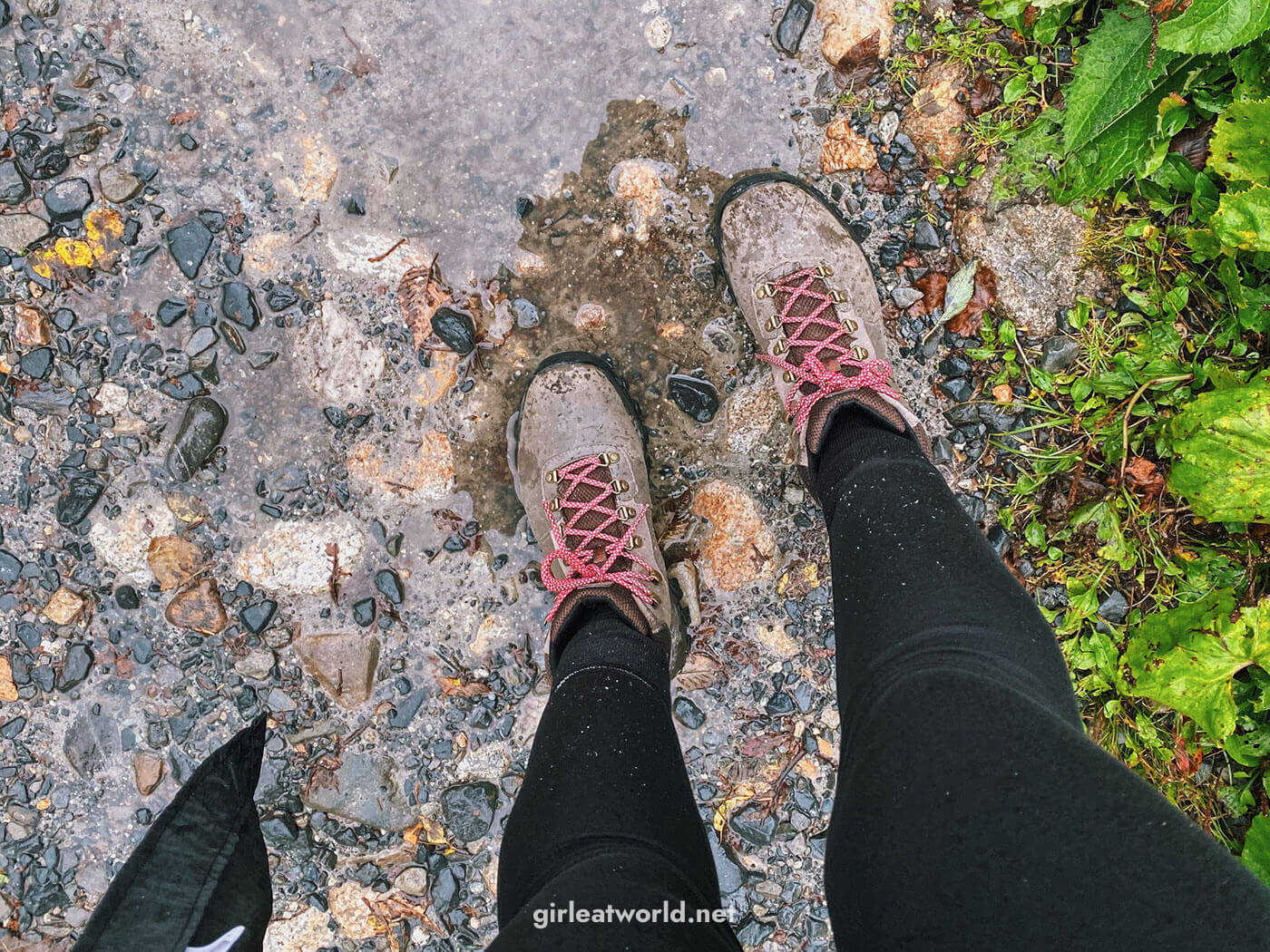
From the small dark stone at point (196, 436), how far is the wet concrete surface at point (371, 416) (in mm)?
20

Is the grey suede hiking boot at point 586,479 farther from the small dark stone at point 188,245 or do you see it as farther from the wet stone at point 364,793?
the small dark stone at point 188,245

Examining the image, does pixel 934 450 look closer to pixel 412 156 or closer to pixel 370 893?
pixel 412 156

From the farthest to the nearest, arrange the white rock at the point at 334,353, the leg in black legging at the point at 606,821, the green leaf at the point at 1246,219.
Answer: the white rock at the point at 334,353 < the green leaf at the point at 1246,219 < the leg in black legging at the point at 606,821

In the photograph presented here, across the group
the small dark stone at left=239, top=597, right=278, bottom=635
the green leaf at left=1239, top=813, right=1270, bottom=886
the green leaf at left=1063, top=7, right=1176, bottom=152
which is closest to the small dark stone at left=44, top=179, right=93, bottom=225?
the small dark stone at left=239, top=597, right=278, bottom=635

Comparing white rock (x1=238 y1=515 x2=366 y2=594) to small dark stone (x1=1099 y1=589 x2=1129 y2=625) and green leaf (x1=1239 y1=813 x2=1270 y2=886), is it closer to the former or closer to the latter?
small dark stone (x1=1099 y1=589 x2=1129 y2=625)

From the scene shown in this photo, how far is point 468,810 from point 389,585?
66 centimetres

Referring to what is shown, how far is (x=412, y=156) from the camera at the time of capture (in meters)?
2.07

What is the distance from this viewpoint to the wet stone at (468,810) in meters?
2.11

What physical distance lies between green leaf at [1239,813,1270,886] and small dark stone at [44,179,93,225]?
3403mm

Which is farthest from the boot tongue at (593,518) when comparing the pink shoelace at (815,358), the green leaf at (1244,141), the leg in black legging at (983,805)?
the green leaf at (1244,141)

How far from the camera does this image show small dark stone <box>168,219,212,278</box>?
6.66ft

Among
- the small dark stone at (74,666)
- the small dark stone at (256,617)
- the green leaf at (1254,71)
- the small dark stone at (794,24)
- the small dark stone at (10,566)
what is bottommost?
the small dark stone at (74,666)

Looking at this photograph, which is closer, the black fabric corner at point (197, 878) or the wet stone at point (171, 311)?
the black fabric corner at point (197, 878)

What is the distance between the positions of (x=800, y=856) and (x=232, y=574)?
5.77 ft
